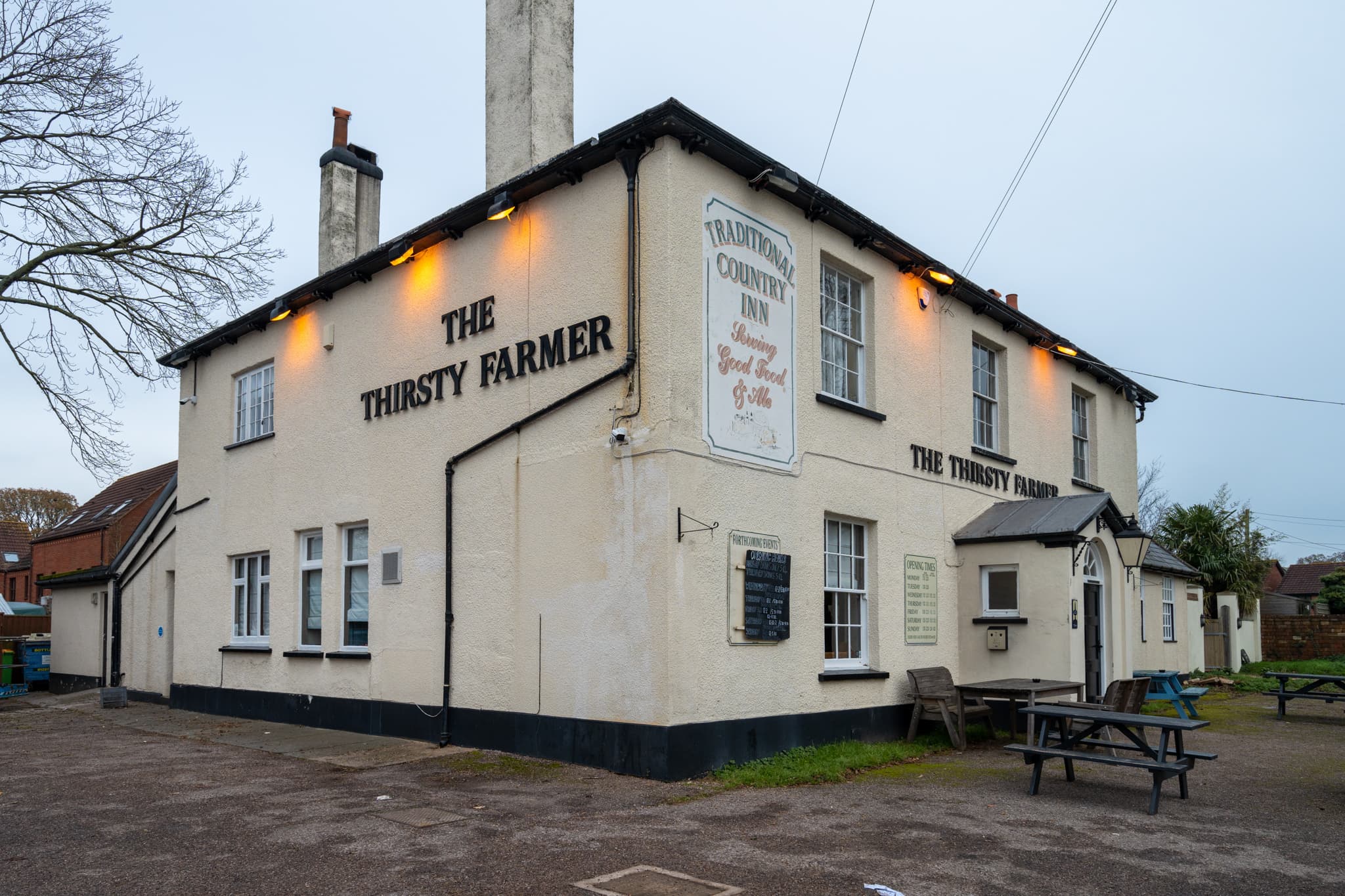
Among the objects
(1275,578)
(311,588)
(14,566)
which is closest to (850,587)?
(311,588)

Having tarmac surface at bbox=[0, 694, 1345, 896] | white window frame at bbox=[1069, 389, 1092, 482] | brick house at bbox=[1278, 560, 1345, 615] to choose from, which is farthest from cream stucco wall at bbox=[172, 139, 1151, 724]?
brick house at bbox=[1278, 560, 1345, 615]

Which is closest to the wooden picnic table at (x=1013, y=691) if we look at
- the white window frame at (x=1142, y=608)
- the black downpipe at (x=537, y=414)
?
the black downpipe at (x=537, y=414)

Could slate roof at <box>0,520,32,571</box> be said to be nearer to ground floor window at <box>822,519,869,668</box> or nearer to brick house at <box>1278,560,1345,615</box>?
ground floor window at <box>822,519,869,668</box>

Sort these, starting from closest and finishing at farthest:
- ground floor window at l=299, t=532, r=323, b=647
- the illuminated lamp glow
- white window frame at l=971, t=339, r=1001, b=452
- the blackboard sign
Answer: the blackboard sign
the illuminated lamp glow
ground floor window at l=299, t=532, r=323, b=647
white window frame at l=971, t=339, r=1001, b=452

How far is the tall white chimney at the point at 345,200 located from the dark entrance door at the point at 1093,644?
1243 centimetres

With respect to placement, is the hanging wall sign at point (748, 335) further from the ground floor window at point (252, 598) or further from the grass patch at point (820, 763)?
the ground floor window at point (252, 598)

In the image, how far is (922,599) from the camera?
13.4m

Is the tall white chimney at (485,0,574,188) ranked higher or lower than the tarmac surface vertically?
higher

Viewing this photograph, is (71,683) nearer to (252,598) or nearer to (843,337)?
(252,598)

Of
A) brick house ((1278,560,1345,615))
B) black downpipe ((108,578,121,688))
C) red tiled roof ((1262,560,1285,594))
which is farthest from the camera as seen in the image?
red tiled roof ((1262,560,1285,594))

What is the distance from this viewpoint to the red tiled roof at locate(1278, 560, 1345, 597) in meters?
69.1

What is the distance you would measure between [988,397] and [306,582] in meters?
10.5

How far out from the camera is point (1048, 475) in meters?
17.2

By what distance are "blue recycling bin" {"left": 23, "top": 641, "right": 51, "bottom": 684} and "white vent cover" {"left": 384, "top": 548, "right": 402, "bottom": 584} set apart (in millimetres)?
14729
